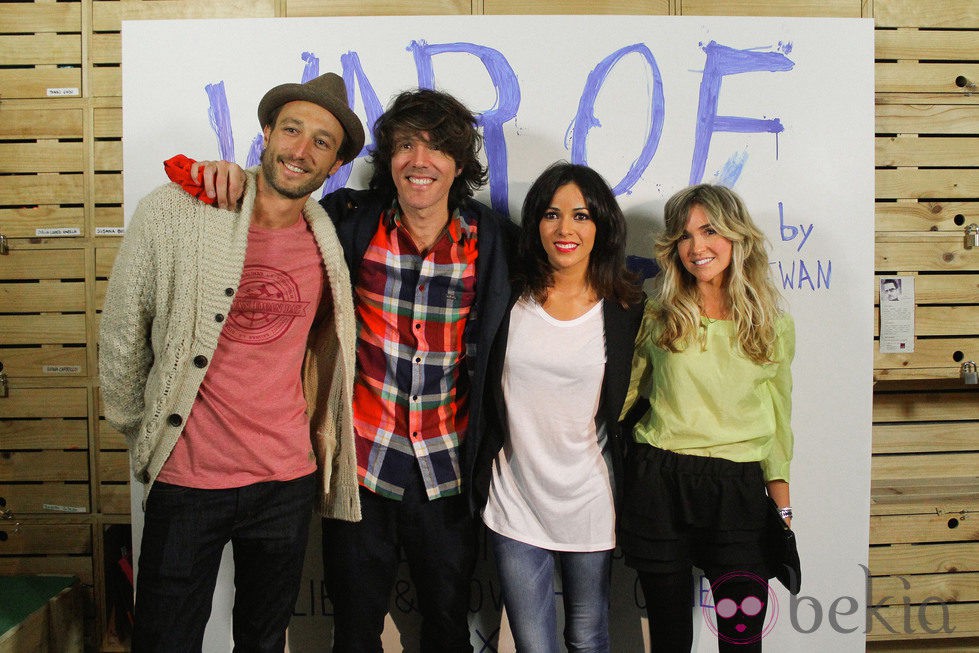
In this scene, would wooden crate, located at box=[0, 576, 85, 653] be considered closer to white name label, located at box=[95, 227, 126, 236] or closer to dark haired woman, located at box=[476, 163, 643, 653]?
white name label, located at box=[95, 227, 126, 236]

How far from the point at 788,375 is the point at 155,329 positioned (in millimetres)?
1620

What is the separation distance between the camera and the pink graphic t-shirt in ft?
4.59

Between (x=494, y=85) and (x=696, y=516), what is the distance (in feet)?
4.74

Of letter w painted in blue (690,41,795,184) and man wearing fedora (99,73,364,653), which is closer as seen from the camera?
man wearing fedora (99,73,364,653)

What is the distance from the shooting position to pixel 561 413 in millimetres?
1517

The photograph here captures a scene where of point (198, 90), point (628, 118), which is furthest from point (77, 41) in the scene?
point (628, 118)

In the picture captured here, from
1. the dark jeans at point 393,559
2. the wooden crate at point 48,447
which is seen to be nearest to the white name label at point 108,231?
the wooden crate at point 48,447

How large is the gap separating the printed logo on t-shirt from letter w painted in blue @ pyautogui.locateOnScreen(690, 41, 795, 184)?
4.45 feet

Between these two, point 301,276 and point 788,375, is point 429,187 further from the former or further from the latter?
point 788,375

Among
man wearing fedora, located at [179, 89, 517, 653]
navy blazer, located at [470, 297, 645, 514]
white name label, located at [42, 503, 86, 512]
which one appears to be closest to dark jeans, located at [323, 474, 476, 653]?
man wearing fedora, located at [179, 89, 517, 653]

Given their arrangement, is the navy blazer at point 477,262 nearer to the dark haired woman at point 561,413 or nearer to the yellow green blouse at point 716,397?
the dark haired woman at point 561,413

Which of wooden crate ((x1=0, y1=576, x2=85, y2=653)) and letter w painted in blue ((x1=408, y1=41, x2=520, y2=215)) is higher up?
letter w painted in blue ((x1=408, y1=41, x2=520, y2=215))

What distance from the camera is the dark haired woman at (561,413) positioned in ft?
4.99

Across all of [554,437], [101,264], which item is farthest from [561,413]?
[101,264]
